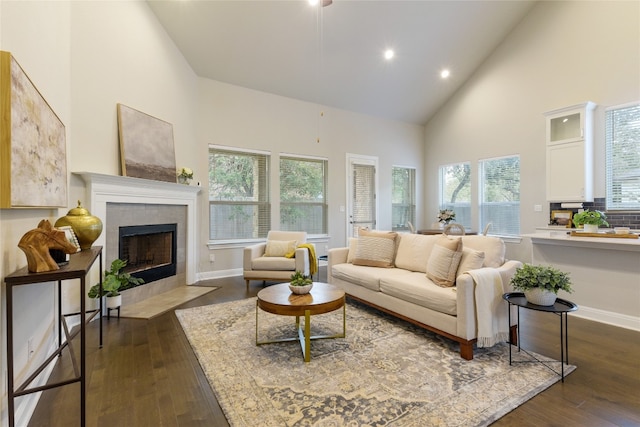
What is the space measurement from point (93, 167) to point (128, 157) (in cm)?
49

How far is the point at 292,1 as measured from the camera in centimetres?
426

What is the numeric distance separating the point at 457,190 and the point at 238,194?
15.8 ft

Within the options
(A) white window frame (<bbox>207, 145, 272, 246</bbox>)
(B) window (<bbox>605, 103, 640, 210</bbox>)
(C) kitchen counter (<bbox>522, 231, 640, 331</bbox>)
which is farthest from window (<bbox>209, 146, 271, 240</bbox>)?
(B) window (<bbox>605, 103, 640, 210</bbox>)

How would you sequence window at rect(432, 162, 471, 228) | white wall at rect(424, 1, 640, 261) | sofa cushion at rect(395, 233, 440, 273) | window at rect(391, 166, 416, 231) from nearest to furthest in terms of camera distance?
sofa cushion at rect(395, 233, 440, 273), white wall at rect(424, 1, 640, 261), window at rect(432, 162, 471, 228), window at rect(391, 166, 416, 231)

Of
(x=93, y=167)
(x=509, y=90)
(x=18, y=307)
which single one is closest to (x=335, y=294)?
(x=18, y=307)

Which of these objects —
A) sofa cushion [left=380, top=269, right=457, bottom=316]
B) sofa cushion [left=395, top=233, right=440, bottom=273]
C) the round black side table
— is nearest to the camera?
the round black side table

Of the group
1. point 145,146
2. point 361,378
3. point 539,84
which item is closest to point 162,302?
point 145,146

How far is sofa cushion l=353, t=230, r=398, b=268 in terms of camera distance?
3.75 m

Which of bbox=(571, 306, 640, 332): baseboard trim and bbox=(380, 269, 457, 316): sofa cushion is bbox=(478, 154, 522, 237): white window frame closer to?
bbox=(571, 306, 640, 332): baseboard trim

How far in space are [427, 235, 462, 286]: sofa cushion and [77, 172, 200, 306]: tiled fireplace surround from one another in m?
3.56

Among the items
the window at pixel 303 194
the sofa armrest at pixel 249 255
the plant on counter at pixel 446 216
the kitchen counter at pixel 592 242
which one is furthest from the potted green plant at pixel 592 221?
the sofa armrest at pixel 249 255

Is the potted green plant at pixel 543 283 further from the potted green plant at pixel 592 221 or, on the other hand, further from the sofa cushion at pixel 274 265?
the sofa cushion at pixel 274 265

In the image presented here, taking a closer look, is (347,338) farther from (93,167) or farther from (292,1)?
(292,1)

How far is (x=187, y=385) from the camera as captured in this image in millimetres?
2113
